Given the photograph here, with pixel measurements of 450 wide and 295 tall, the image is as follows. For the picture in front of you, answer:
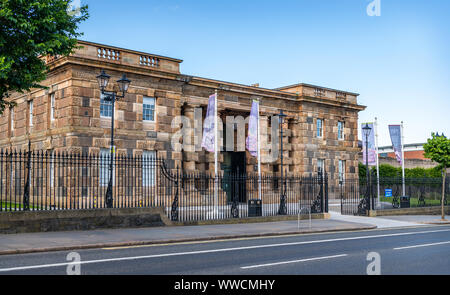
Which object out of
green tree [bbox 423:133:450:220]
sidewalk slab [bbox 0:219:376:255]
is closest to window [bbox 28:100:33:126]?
sidewalk slab [bbox 0:219:376:255]

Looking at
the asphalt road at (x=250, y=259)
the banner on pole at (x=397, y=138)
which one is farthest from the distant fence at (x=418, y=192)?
the asphalt road at (x=250, y=259)

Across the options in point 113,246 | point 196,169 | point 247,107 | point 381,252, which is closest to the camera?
point 381,252

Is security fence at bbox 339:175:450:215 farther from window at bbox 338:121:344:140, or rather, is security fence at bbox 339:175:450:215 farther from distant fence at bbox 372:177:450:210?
window at bbox 338:121:344:140

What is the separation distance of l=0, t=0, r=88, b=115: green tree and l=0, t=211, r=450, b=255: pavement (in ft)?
21.2

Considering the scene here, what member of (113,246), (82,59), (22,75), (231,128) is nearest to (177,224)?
(113,246)

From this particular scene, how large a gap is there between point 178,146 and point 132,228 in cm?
1335

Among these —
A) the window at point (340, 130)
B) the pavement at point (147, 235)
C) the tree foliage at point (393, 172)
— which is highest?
the window at point (340, 130)

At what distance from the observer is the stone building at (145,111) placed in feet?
92.1

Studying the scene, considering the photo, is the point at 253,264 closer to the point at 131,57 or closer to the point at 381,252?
the point at 381,252

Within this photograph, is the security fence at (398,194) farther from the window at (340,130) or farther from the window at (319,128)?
the window at (340,130)

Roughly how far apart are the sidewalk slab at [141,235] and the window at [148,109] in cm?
1176

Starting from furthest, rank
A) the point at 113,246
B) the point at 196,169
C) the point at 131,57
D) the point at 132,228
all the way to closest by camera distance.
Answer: the point at 196,169 < the point at 131,57 < the point at 132,228 < the point at 113,246

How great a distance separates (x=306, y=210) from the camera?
28156 mm

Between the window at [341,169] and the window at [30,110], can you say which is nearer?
the window at [30,110]
